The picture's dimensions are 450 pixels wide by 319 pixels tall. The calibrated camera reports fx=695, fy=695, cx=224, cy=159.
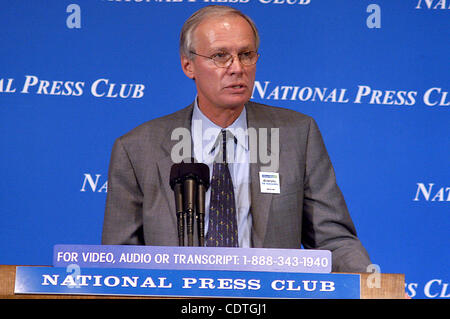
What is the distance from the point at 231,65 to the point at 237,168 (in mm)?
419

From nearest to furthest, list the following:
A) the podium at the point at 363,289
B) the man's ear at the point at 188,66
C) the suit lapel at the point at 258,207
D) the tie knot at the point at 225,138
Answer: the podium at the point at 363,289, the suit lapel at the point at 258,207, the tie knot at the point at 225,138, the man's ear at the point at 188,66

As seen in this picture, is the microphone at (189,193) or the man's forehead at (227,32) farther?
the man's forehead at (227,32)

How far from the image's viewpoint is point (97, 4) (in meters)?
3.71

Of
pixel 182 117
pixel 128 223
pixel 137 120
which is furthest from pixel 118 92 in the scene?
pixel 128 223

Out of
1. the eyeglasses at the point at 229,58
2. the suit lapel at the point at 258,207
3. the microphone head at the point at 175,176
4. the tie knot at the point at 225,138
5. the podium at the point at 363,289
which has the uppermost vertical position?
the eyeglasses at the point at 229,58

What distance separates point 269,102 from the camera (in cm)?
363

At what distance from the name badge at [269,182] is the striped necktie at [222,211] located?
0.42ft

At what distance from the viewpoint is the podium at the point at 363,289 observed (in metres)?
1.84

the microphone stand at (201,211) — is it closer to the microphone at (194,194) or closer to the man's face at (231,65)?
the microphone at (194,194)

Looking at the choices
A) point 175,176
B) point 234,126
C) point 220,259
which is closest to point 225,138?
point 234,126

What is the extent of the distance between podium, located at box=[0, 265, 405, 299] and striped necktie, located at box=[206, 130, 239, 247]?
78 centimetres

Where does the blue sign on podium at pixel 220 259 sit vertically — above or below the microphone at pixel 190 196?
below

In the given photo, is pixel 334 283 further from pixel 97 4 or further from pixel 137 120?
pixel 97 4

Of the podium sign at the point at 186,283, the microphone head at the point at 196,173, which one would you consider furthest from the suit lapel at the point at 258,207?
the podium sign at the point at 186,283
